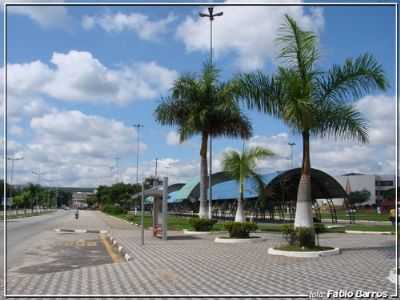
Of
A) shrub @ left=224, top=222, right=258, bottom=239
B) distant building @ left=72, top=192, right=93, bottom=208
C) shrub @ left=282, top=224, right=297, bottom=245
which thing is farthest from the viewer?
distant building @ left=72, top=192, right=93, bottom=208

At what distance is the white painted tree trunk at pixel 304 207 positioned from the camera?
55.0ft

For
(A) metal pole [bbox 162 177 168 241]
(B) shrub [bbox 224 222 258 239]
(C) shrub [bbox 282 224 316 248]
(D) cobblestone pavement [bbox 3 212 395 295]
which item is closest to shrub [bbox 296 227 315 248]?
(C) shrub [bbox 282 224 316 248]

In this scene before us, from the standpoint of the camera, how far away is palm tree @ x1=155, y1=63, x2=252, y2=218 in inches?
1182

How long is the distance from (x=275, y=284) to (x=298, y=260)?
4544mm

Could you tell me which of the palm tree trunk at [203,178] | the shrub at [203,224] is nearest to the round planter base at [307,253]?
the shrub at [203,224]

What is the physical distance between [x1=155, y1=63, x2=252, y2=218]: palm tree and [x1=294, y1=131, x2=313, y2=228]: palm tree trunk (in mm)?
12514

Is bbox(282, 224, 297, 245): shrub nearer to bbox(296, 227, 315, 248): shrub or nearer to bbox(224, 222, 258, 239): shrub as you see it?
bbox(296, 227, 315, 248): shrub

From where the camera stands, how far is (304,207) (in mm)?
16875

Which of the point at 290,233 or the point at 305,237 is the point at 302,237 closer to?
the point at 305,237

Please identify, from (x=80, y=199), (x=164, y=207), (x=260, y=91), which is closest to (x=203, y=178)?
(x=164, y=207)

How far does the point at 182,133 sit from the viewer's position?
30.9 meters

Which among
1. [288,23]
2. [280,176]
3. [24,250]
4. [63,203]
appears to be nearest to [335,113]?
[288,23]

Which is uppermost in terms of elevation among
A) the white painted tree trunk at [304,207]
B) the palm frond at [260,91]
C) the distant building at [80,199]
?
the palm frond at [260,91]

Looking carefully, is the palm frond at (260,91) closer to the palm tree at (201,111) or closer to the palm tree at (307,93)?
the palm tree at (307,93)
